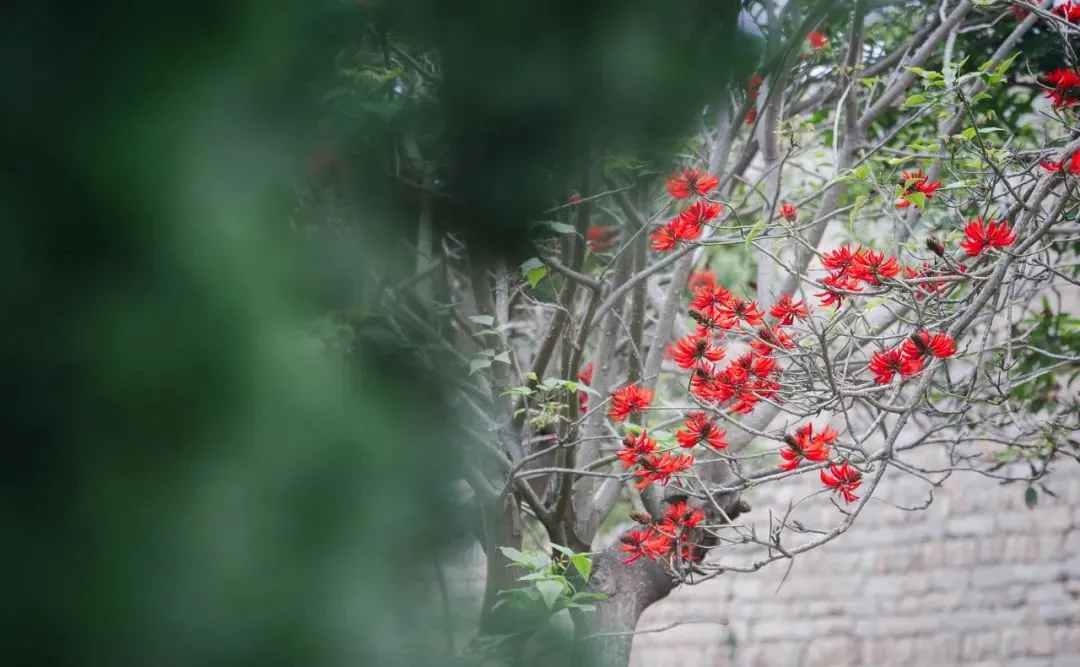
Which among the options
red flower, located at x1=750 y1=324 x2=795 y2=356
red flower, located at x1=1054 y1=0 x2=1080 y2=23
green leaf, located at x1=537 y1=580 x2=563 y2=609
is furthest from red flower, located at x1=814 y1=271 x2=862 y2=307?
green leaf, located at x1=537 y1=580 x2=563 y2=609

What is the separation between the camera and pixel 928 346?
8.16 feet

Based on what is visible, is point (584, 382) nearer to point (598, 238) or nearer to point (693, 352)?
point (598, 238)

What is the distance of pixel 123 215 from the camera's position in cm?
35

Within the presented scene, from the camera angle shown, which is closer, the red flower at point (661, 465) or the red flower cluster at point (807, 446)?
the red flower cluster at point (807, 446)

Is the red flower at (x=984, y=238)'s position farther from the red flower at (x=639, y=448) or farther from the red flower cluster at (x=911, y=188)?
the red flower at (x=639, y=448)

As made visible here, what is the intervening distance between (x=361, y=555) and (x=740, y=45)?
33cm

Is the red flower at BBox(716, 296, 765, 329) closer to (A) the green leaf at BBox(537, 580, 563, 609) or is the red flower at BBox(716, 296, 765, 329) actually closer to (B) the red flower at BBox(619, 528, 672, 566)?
(B) the red flower at BBox(619, 528, 672, 566)

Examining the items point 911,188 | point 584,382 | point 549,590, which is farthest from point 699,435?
point 584,382

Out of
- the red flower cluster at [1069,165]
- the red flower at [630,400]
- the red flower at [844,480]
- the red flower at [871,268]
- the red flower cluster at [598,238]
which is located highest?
the red flower cluster at [598,238]

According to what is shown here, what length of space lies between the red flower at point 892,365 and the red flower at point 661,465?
0.54 m

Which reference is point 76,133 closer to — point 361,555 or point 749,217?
point 361,555

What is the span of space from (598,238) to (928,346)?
126 centimetres

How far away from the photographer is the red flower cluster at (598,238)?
338 cm

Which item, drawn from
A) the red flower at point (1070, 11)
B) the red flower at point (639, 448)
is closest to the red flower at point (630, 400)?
the red flower at point (639, 448)
